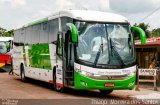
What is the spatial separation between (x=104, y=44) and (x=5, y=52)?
80.2ft

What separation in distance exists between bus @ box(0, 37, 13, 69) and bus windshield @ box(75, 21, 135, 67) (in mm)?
23549

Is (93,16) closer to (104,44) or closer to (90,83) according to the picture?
(104,44)

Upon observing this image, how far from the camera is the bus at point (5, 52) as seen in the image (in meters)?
42.8

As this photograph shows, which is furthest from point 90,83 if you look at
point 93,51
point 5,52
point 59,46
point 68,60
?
point 5,52

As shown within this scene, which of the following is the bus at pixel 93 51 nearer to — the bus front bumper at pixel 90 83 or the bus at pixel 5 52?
the bus front bumper at pixel 90 83

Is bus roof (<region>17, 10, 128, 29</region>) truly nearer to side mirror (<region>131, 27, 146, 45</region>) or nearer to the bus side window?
side mirror (<region>131, 27, 146, 45</region>)

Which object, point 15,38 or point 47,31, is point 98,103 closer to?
point 47,31

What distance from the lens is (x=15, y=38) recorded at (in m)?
32.7

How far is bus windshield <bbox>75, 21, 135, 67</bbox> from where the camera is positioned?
1956 cm

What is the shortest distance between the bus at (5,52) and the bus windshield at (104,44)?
2355cm

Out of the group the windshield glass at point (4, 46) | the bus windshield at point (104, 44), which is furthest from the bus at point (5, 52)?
the bus windshield at point (104, 44)

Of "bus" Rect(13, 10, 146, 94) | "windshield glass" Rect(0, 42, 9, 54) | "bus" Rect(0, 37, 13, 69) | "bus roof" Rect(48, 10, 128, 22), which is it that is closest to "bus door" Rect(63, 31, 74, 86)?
"bus" Rect(13, 10, 146, 94)

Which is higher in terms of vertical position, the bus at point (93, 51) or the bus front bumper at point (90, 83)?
the bus at point (93, 51)

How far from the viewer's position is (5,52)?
43031 mm
